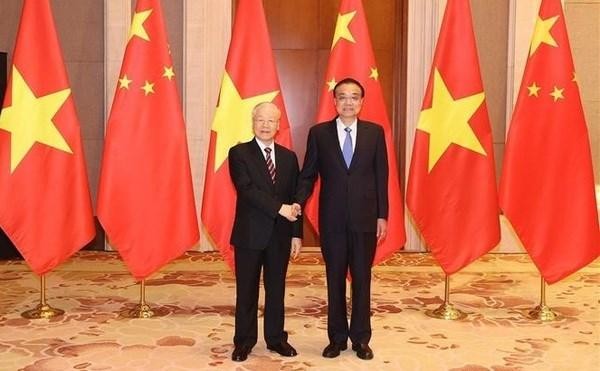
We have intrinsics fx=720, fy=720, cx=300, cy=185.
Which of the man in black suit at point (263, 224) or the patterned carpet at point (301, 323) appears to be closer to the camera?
the man in black suit at point (263, 224)

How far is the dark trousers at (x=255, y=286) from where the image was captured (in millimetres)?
4395

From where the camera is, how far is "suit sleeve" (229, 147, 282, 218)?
167 inches

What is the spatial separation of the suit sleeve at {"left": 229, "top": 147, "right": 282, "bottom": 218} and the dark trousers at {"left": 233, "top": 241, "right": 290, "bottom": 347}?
26 cm

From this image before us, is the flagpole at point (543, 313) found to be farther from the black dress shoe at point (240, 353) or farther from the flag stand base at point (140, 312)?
the flag stand base at point (140, 312)

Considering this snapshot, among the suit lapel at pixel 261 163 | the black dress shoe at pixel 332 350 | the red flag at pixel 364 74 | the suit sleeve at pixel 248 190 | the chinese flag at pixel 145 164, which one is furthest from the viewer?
the red flag at pixel 364 74

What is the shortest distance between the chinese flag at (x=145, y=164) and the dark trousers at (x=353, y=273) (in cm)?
147

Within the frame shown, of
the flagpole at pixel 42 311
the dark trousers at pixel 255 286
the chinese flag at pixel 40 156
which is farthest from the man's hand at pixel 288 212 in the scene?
the flagpole at pixel 42 311

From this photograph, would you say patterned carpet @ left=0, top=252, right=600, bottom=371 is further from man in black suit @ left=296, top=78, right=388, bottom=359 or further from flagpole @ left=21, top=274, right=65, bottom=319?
man in black suit @ left=296, top=78, right=388, bottom=359

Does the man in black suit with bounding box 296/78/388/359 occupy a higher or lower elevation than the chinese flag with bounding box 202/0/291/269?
lower

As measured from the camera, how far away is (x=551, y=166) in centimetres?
551

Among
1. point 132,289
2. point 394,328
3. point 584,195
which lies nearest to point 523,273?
point 584,195

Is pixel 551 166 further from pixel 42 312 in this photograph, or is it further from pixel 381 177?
pixel 42 312

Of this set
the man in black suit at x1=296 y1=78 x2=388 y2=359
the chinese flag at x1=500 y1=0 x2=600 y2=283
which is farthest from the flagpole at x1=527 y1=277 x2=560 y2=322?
the man in black suit at x1=296 y1=78 x2=388 y2=359

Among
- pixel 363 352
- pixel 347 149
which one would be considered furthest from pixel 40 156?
pixel 363 352
